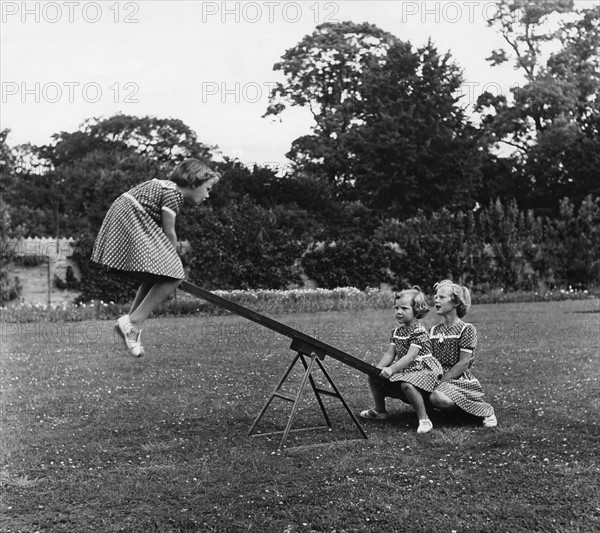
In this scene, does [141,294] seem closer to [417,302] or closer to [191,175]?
[191,175]

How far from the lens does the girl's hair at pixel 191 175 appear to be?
525cm

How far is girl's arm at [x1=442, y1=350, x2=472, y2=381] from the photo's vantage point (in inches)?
282

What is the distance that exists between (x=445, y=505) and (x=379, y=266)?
18.0 meters

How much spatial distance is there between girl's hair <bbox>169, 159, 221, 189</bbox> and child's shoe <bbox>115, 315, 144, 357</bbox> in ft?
3.05

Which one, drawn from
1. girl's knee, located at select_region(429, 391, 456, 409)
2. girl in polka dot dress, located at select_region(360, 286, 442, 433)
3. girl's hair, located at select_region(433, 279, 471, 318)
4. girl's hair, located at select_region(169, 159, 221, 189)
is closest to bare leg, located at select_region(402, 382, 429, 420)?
girl in polka dot dress, located at select_region(360, 286, 442, 433)

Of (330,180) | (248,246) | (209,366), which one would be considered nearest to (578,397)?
(209,366)

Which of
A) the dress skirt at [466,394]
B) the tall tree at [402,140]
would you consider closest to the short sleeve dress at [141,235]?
the dress skirt at [466,394]

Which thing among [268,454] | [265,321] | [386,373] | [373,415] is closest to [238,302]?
[373,415]

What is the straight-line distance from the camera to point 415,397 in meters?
6.93

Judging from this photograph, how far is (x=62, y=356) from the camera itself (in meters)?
11.9

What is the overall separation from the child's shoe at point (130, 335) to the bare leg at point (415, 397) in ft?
8.68

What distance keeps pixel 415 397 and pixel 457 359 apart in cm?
63

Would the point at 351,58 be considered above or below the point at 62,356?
above

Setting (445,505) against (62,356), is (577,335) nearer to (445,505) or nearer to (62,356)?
(62,356)
